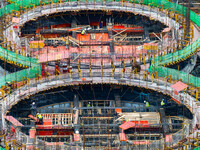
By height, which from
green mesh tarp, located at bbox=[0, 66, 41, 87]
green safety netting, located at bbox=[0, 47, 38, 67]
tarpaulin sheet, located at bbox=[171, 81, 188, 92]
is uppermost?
green safety netting, located at bbox=[0, 47, 38, 67]

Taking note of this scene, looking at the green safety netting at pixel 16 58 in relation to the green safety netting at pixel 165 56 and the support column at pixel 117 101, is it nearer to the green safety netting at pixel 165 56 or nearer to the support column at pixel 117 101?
the green safety netting at pixel 165 56

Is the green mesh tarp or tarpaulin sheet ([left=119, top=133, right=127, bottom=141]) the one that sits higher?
the green mesh tarp

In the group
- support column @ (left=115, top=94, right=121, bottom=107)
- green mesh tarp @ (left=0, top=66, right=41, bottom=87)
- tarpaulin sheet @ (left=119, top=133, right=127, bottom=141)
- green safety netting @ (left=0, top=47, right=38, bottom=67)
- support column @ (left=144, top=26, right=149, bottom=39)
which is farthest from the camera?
support column @ (left=144, top=26, right=149, bottom=39)

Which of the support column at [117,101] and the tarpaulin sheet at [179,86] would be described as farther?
the support column at [117,101]

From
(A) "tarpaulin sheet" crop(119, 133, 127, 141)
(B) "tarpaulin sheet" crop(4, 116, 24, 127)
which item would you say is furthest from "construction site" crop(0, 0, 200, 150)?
(A) "tarpaulin sheet" crop(119, 133, 127, 141)

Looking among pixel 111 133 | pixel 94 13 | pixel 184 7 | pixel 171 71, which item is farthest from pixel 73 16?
pixel 111 133

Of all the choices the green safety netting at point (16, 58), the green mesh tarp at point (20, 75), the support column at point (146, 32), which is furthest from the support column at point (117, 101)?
the support column at point (146, 32)

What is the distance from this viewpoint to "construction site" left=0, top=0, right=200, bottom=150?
126438 millimetres

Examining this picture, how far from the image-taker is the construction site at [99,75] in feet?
415

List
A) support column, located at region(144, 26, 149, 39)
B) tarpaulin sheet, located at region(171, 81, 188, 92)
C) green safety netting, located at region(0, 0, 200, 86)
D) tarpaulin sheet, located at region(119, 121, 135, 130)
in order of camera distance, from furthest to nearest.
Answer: support column, located at region(144, 26, 149, 39)
green safety netting, located at region(0, 0, 200, 86)
tarpaulin sheet, located at region(171, 81, 188, 92)
tarpaulin sheet, located at region(119, 121, 135, 130)

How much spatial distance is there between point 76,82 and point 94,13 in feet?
81.1

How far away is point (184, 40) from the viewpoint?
14450cm

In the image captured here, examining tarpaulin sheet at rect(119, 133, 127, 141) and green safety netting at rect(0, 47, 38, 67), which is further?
green safety netting at rect(0, 47, 38, 67)

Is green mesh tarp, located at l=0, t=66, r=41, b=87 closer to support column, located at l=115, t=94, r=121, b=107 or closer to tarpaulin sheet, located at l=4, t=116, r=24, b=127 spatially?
tarpaulin sheet, located at l=4, t=116, r=24, b=127
